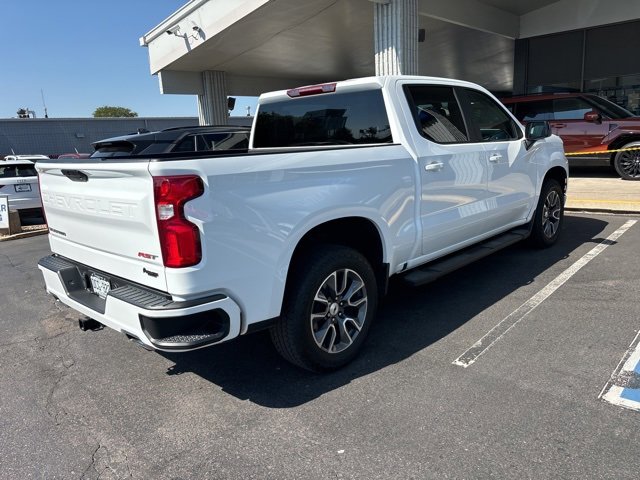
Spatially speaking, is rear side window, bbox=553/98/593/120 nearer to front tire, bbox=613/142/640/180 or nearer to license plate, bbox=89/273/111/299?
front tire, bbox=613/142/640/180

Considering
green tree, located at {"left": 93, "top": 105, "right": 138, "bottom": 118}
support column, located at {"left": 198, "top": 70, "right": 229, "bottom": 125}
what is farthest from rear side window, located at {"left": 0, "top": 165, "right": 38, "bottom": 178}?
green tree, located at {"left": 93, "top": 105, "right": 138, "bottom": 118}

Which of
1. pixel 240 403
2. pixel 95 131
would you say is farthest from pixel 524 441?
pixel 95 131

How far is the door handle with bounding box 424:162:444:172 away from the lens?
382cm

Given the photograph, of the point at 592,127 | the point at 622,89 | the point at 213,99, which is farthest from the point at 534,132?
the point at 213,99

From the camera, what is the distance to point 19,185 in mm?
10664

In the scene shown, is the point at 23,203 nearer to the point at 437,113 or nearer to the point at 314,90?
the point at 314,90

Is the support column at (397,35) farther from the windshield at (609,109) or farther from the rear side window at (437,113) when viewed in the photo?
the rear side window at (437,113)

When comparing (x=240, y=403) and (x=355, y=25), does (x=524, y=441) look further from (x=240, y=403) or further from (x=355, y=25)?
(x=355, y=25)

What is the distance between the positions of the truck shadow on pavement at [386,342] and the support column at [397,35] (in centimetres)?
612

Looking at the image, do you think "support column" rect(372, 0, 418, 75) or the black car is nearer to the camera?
the black car

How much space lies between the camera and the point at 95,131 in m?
34.6

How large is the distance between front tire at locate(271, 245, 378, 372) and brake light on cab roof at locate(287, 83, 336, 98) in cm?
156

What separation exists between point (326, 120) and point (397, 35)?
7.04 metres

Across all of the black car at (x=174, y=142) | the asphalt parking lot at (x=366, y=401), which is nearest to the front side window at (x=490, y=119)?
the asphalt parking lot at (x=366, y=401)
